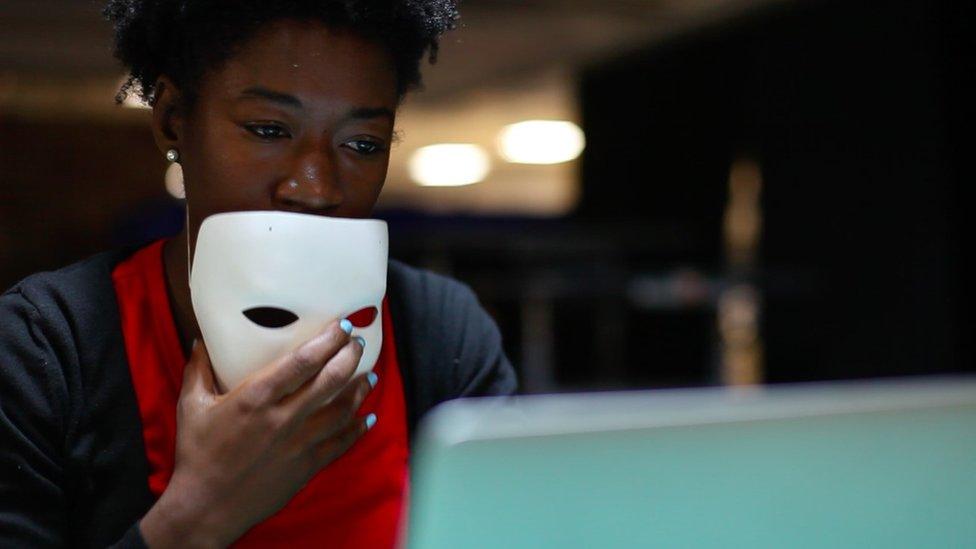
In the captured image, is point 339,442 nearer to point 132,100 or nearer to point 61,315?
point 61,315

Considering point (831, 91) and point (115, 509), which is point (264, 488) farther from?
point (831, 91)

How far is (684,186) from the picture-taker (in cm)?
545

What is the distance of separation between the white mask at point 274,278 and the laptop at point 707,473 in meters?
0.23

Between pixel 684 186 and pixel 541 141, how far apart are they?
2018 millimetres

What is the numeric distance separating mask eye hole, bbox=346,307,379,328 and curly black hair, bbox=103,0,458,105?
0.19m

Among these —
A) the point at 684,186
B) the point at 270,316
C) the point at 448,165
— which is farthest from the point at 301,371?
the point at 448,165

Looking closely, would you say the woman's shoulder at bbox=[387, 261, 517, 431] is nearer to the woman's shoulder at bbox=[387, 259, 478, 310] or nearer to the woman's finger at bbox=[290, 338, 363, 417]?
the woman's shoulder at bbox=[387, 259, 478, 310]

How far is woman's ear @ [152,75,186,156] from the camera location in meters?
0.73

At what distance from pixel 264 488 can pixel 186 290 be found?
194mm

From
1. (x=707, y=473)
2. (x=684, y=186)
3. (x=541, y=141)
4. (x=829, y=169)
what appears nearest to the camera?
(x=707, y=473)

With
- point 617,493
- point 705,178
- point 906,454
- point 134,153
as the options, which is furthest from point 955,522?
point 134,153

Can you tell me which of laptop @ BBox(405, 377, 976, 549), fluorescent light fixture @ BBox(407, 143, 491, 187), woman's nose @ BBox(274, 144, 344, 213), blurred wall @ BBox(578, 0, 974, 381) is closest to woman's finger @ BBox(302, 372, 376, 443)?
woman's nose @ BBox(274, 144, 344, 213)

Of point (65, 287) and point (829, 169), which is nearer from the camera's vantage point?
point (65, 287)

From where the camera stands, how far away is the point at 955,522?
46 centimetres
